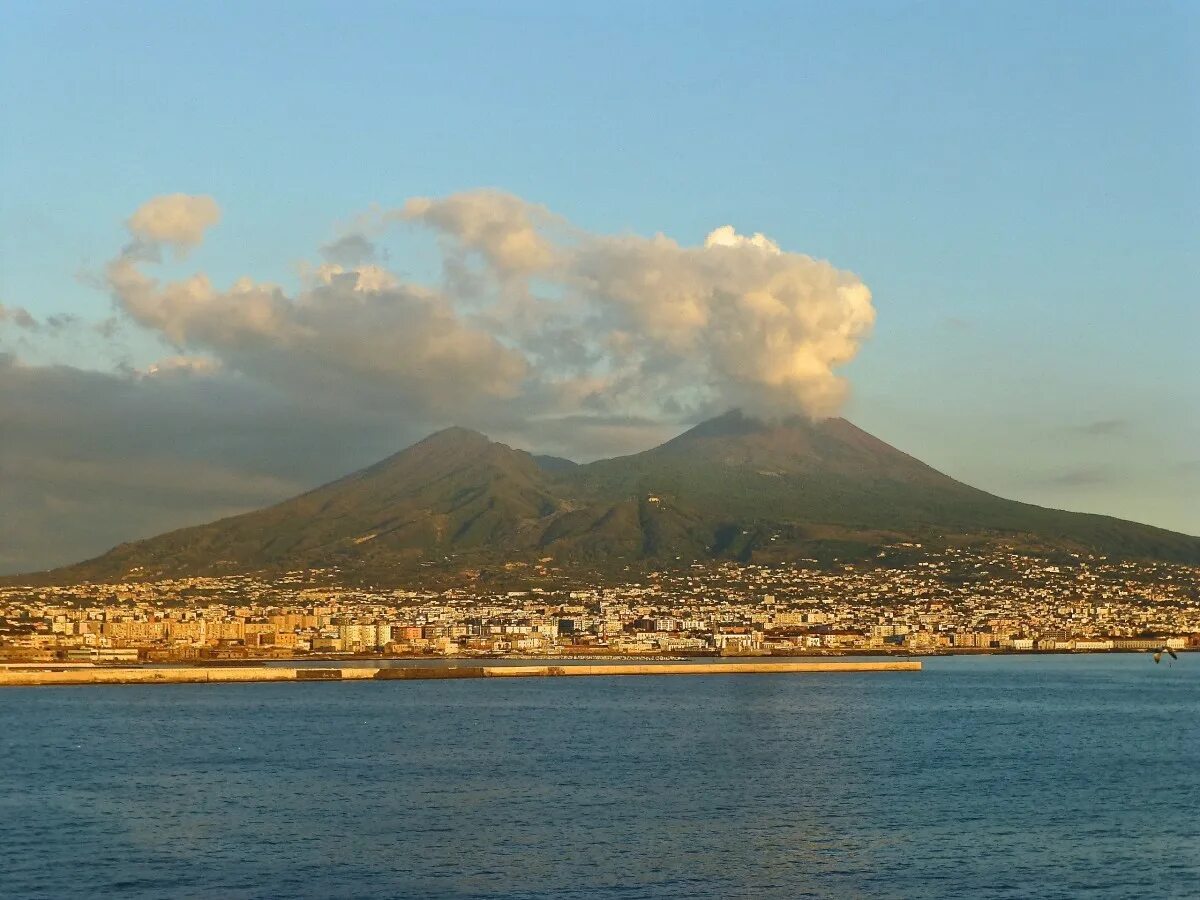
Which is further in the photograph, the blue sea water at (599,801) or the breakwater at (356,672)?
the breakwater at (356,672)

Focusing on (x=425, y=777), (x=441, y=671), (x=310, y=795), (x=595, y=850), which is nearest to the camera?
(x=595, y=850)

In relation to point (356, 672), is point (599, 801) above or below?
below

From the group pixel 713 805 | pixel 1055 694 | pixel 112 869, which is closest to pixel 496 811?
pixel 713 805

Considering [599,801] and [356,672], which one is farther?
[356,672]

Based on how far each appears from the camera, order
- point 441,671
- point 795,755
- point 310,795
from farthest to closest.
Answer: point 441,671 < point 795,755 < point 310,795

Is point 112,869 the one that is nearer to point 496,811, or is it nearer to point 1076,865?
point 496,811

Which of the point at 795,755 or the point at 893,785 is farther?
the point at 795,755
